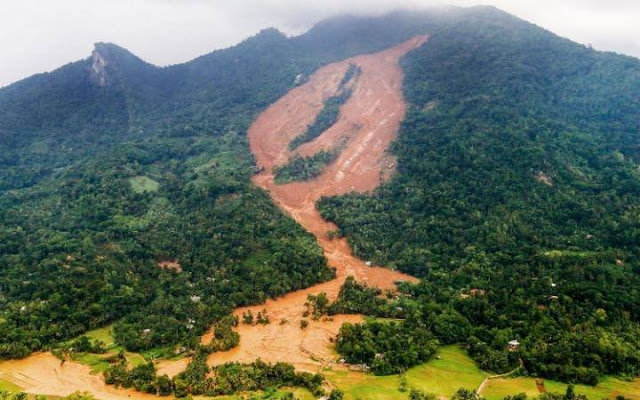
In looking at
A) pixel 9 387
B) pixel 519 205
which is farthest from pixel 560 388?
pixel 9 387

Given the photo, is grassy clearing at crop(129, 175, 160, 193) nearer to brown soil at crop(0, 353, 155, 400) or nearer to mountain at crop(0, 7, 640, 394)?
mountain at crop(0, 7, 640, 394)

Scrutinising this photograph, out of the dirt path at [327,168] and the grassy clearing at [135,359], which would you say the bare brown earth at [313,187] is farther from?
the grassy clearing at [135,359]

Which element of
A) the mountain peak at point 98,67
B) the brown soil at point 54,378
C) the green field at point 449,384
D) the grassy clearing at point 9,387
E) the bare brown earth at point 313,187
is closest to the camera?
the green field at point 449,384

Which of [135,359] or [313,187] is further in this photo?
[313,187]

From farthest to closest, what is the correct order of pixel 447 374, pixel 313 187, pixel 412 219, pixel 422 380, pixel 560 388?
1. pixel 313 187
2. pixel 412 219
3. pixel 447 374
4. pixel 422 380
5. pixel 560 388

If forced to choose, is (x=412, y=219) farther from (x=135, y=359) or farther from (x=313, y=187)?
(x=135, y=359)

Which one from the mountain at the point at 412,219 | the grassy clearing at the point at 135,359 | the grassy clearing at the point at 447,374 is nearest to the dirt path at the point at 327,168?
the mountain at the point at 412,219
